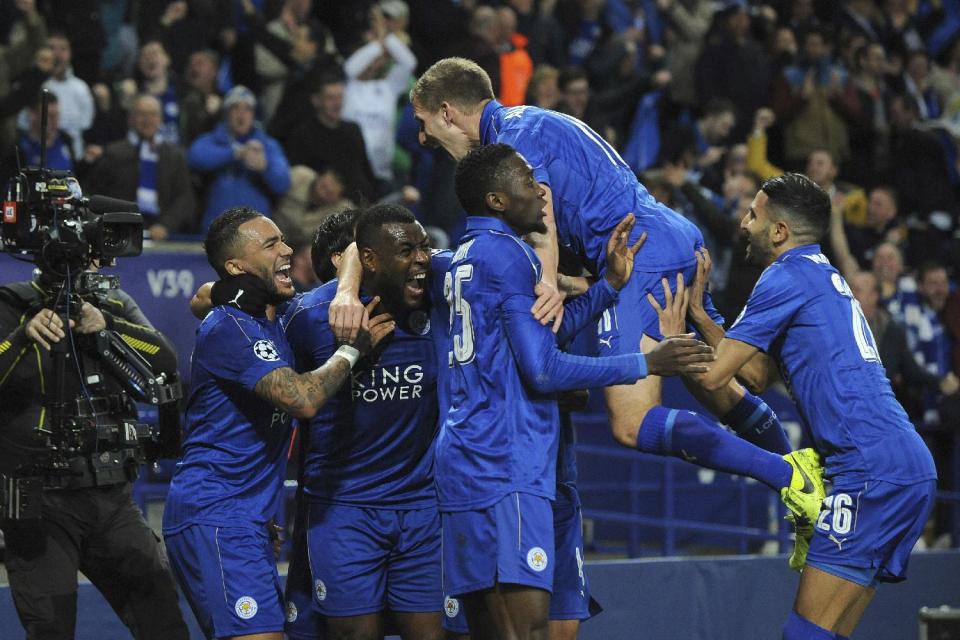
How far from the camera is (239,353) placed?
5953mm

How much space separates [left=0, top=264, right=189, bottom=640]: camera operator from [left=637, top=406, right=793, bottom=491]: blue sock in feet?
7.11

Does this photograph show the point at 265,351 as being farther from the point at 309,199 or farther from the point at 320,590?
the point at 309,199

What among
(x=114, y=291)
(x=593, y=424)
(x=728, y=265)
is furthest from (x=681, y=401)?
(x=114, y=291)

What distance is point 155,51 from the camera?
11.1 meters

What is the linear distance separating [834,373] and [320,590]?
86.2 inches

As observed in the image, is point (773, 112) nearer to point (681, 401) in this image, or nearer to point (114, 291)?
point (681, 401)

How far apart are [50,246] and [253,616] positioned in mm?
1778

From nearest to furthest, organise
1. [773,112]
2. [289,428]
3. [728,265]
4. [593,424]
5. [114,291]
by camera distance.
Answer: [289,428] < [114,291] < [593,424] < [728,265] < [773,112]

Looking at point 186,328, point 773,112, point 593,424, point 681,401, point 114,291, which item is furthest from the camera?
point 773,112

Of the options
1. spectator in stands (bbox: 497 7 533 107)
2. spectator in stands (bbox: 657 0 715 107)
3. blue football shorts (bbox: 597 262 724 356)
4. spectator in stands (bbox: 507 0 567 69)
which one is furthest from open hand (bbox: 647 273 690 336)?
spectator in stands (bbox: 657 0 715 107)

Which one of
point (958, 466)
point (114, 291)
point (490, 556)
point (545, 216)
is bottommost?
point (958, 466)

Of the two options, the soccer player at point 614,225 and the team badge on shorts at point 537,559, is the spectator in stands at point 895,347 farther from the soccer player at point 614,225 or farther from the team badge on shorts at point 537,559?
the team badge on shorts at point 537,559

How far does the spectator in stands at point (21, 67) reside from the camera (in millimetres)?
10297

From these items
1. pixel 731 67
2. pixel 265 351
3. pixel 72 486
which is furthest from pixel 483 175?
pixel 731 67
